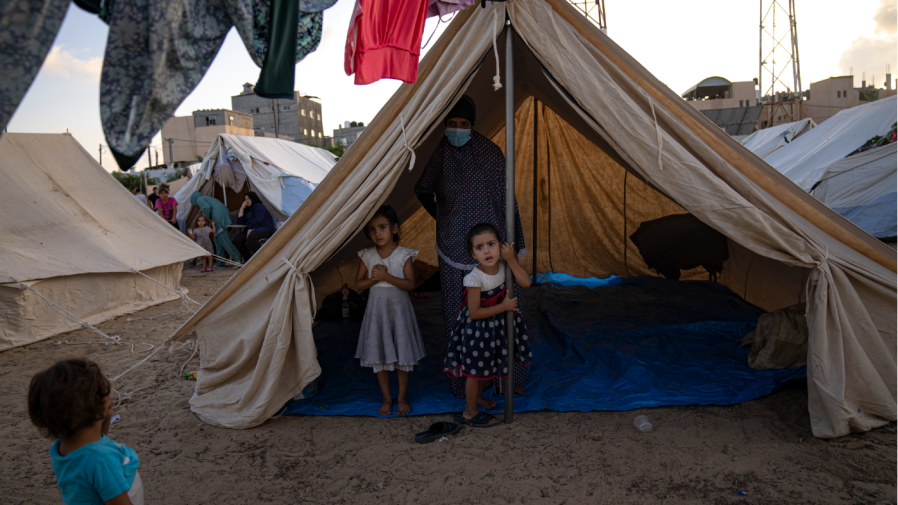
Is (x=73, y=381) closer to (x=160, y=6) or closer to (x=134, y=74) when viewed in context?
(x=134, y=74)

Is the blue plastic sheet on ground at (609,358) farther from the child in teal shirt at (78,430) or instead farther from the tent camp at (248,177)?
the tent camp at (248,177)

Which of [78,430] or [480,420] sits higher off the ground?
[78,430]

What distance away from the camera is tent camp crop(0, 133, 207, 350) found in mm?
4730

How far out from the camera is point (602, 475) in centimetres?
225

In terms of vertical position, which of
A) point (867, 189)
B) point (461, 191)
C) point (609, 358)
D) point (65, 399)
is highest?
point (867, 189)

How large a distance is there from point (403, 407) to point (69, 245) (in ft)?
15.0

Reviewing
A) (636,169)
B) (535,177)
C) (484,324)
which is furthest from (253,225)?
(636,169)

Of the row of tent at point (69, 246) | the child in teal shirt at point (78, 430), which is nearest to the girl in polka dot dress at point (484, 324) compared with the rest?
the child in teal shirt at point (78, 430)

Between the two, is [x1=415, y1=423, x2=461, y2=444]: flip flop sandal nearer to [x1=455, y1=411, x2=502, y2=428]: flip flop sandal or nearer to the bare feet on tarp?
[x1=455, y1=411, x2=502, y2=428]: flip flop sandal

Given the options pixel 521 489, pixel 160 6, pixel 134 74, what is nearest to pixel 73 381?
pixel 134 74

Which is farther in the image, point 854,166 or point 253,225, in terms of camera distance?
point 253,225

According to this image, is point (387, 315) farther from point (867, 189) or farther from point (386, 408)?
point (867, 189)

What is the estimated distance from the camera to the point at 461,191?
9.87 ft

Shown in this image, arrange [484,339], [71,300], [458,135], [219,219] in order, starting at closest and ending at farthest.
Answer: [484,339], [458,135], [71,300], [219,219]
